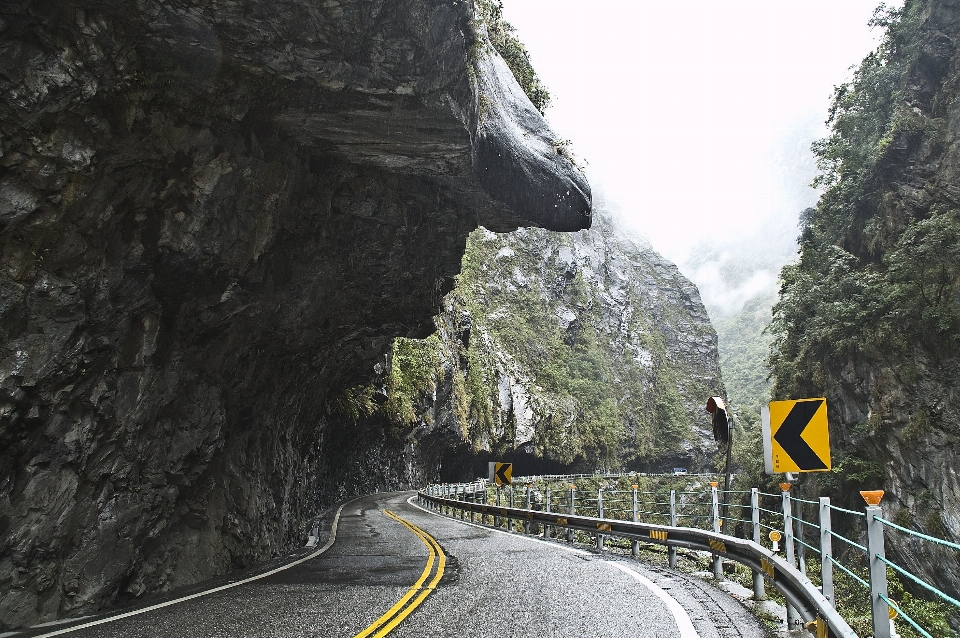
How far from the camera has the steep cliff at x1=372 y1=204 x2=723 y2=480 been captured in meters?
51.1

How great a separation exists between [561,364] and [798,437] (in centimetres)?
8101

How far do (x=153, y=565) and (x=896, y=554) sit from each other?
2534cm

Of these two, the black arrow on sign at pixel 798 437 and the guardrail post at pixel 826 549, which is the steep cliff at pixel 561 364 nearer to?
the black arrow on sign at pixel 798 437

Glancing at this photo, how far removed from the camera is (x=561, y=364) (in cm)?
8638

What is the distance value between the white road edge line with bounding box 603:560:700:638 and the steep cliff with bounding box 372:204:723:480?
81.9ft

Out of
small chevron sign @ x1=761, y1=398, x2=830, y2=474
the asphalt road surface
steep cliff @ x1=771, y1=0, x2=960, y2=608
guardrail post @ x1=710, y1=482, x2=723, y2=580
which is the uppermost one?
steep cliff @ x1=771, y1=0, x2=960, y2=608

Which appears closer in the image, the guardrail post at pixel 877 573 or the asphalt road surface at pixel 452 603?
the guardrail post at pixel 877 573

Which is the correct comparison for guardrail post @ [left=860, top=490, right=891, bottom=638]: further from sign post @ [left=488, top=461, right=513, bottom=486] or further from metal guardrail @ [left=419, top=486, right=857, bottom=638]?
sign post @ [left=488, top=461, right=513, bottom=486]

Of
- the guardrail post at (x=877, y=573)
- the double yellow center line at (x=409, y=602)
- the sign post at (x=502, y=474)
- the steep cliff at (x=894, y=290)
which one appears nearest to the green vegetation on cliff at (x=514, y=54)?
the sign post at (x=502, y=474)

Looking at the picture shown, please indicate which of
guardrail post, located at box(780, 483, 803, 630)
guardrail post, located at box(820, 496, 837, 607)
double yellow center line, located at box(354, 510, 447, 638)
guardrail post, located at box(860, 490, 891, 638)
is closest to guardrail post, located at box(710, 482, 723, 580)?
guardrail post, located at box(780, 483, 803, 630)

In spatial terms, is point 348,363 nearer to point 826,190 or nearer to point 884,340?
point 884,340

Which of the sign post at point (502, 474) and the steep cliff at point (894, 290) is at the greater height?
the steep cliff at point (894, 290)

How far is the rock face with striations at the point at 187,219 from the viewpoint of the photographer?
23.5 feet

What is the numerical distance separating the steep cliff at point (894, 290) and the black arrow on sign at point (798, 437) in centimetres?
1917
